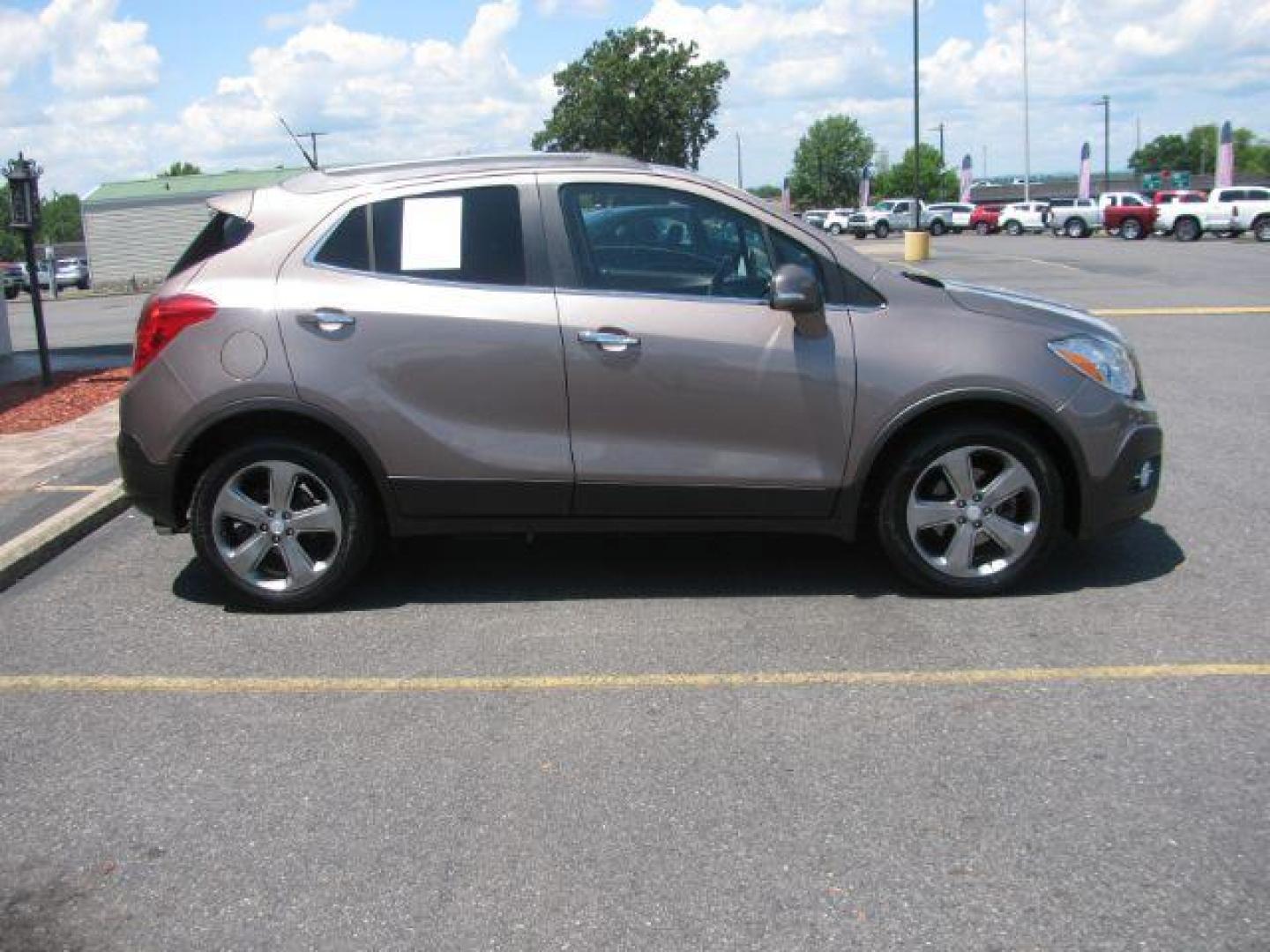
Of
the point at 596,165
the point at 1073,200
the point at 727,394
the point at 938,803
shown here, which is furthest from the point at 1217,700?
the point at 1073,200

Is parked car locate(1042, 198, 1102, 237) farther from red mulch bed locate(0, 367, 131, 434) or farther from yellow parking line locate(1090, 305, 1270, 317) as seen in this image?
red mulch bed locate(0, 367, 131, 434)

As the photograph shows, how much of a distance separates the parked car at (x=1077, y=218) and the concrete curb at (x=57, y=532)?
5318cm

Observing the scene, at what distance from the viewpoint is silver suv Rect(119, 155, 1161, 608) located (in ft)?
17.1

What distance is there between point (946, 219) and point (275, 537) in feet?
214

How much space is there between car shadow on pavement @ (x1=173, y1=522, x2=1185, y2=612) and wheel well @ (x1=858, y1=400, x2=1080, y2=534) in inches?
17.4

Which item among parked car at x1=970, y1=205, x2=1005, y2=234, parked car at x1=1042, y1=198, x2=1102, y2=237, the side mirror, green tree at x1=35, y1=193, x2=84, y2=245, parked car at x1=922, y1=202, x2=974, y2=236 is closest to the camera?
the side mirror

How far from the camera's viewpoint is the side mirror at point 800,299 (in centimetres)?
509

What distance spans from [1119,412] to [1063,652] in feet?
3.80

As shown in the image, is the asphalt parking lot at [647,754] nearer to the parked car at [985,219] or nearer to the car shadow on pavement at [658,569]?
the car shadow on pavement at [658,569]

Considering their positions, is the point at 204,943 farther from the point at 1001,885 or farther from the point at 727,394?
the point at 727,394

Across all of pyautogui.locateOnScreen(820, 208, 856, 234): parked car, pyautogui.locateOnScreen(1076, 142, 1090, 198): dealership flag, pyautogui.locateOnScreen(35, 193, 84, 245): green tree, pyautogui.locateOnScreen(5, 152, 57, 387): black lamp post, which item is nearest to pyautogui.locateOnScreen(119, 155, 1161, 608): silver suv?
pyautogui.locateOnScreen(5, 152, 57, 387): black lamp post

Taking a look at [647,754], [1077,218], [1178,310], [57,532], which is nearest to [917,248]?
[1178,310]

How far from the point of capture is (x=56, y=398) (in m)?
11.6

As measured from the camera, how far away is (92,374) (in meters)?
13.2
